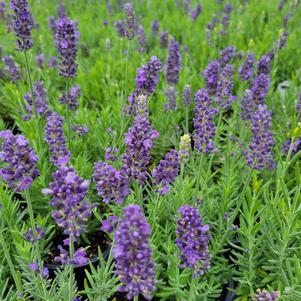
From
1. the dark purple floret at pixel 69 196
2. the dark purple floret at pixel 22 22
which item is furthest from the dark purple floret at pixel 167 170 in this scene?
the dark purple floret at pixel 22 22

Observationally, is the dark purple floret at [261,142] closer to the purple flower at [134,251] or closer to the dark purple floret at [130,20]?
Answer: the purple flower at [134,251]

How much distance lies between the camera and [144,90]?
295cm

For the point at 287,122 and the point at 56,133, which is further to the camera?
the point at 287,122

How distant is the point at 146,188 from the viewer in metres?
3.08

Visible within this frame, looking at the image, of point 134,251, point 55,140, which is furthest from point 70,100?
point 134,251

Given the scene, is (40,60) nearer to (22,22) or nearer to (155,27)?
(155,27)

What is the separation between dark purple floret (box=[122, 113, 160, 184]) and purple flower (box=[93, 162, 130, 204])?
8 cm

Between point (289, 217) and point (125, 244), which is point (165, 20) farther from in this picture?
point (125, 244)

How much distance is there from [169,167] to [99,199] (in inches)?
49.1

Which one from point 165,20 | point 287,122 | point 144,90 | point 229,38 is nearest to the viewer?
point 144,90

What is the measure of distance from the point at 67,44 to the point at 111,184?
1.45 meters

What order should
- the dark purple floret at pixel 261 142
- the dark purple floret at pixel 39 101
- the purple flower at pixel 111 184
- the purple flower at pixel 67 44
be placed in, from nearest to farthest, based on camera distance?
the purple flower at pixel 111 184
the dark purple floret at pixel 261 142
the purple flower at pixel 67 44
the dark purple floret at pixel 39 101

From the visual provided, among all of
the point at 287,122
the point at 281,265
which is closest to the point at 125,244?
the point at 281,265

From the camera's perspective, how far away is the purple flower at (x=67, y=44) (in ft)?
9.55
